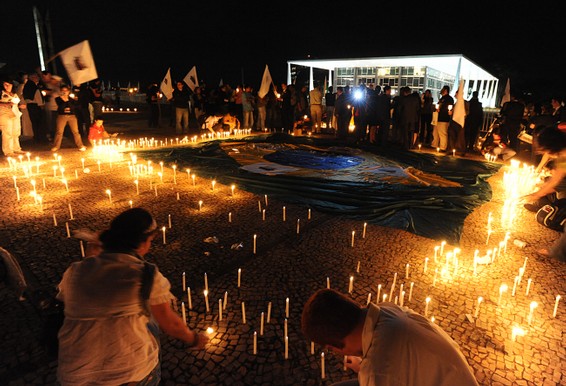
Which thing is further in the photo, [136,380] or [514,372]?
[514,372]

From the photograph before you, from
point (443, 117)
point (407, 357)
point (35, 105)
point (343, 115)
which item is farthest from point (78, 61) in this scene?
point (443, 117)

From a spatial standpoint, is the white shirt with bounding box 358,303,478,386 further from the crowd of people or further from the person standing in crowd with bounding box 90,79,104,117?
the person standing in crowd with bounding box 90,79,104,117

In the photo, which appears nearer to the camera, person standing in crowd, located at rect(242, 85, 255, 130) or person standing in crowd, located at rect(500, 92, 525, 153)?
person standing in crowd, located at rect(500, 92, 525, 153)

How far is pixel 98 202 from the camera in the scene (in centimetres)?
684

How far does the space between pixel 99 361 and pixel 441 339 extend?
182cm

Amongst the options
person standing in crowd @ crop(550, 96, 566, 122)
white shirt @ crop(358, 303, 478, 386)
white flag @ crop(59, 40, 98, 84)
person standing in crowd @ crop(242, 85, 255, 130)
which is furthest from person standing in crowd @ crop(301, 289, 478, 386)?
person standing in crowd @ crop(242, 85, 255, 130)

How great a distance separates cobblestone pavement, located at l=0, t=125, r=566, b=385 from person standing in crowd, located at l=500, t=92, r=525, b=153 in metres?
6.64

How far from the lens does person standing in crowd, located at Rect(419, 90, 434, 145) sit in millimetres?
14230

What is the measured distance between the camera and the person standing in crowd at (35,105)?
12281 millimetres

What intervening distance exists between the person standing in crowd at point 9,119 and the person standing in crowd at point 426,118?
13.8m

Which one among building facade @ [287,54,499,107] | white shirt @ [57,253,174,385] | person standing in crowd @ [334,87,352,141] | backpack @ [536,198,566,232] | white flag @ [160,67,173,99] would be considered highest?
building facade @ [287,54,499,107]

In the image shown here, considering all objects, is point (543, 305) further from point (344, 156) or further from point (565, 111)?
point (565, 111)

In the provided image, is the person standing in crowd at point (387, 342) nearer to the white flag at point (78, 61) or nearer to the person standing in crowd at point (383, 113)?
the white flag at point (78, 61)

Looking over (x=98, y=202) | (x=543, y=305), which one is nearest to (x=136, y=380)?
(x=543, y=305)
